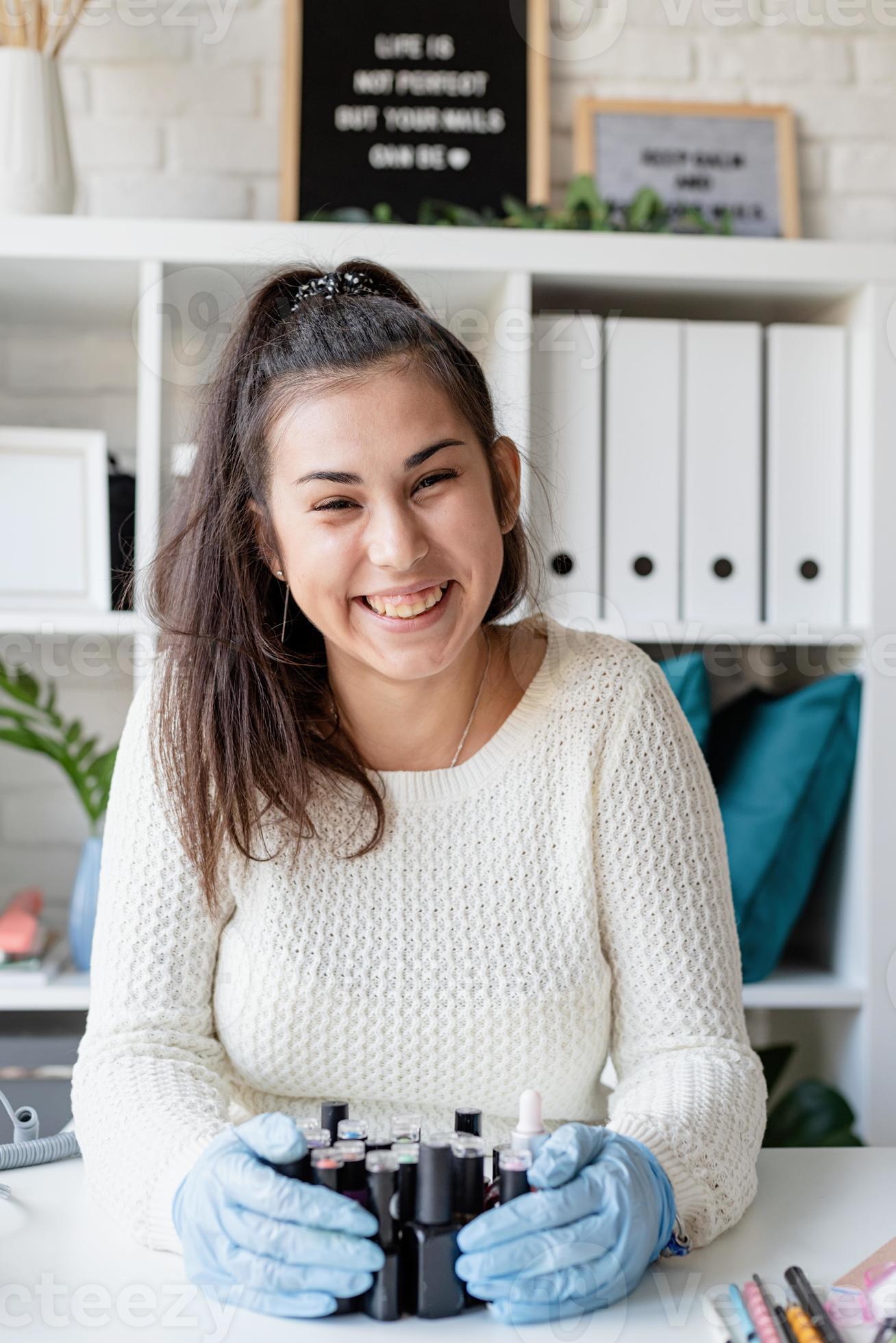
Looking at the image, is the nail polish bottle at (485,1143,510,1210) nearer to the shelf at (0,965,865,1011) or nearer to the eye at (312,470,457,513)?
the eye at (312,470,457,513)

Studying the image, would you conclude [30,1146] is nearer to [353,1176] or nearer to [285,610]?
[353,1176]

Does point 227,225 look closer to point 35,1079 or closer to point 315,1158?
point 35,1079

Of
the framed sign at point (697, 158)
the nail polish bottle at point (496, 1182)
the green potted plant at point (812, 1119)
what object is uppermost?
the framed sign at point (697, 158)

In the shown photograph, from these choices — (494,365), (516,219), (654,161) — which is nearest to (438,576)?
(494,365)

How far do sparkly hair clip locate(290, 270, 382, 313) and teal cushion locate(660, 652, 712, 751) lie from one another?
799 millimetres

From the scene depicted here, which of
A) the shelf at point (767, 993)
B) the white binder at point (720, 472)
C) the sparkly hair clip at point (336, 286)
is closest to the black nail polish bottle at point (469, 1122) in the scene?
the sparkly hair clip at point (336, 286)

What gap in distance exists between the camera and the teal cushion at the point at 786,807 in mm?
1721

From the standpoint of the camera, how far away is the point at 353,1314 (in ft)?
2.34

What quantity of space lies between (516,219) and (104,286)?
1.87ft

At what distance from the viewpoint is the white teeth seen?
1.04 metres

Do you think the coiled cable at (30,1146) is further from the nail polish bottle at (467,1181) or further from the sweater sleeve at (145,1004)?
the nail polish bottle at (467,1181)

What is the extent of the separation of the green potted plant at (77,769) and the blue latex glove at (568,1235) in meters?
1.06

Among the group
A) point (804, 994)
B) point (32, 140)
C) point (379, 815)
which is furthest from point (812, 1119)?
point (32, 140)

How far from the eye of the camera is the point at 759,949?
1742 mm
